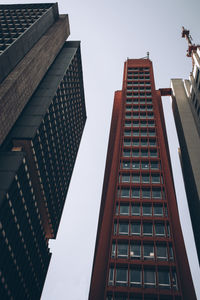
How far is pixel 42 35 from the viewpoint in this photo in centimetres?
8031

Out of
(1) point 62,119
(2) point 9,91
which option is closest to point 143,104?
(1) point 62,119

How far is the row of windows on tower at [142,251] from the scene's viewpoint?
3388 cm

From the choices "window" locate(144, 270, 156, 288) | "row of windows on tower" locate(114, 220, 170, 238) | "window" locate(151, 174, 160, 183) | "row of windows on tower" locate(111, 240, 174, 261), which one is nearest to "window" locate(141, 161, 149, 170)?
"window" locate(151, 174, 160, 183)

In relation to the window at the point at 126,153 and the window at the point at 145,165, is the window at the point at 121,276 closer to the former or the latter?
the window at the point at 145,165

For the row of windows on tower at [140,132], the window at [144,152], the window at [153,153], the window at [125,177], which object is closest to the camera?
the window at [125,177]

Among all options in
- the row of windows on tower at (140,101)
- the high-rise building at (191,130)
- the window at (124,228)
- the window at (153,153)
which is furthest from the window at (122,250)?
the row of windows on tower at (140,101)

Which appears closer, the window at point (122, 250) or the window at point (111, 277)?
the window at point (111, 277)

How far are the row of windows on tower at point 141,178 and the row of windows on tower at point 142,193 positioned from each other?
6.42 feet

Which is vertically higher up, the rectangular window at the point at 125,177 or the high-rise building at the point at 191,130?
the high-rise building at the point at 191,130

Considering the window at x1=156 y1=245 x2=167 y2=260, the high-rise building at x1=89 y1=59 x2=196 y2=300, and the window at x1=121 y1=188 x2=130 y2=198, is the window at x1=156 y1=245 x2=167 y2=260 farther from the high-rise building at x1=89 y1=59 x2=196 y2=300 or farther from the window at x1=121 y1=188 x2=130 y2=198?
the window at x1=121 y1=188 x2=130 y2=198

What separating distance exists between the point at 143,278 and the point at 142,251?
3.69 metres

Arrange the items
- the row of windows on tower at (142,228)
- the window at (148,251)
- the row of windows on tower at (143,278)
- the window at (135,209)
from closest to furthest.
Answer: the row of windows on tower at (143,278) → the window at (148,251) → the row of windows on tower at (142,228) → the window at (135,209)

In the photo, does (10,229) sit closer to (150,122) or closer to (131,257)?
(131,257)

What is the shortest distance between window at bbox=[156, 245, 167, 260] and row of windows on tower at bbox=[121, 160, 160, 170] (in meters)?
16.5
